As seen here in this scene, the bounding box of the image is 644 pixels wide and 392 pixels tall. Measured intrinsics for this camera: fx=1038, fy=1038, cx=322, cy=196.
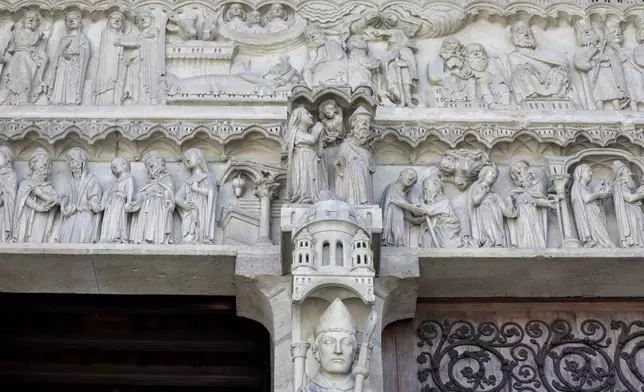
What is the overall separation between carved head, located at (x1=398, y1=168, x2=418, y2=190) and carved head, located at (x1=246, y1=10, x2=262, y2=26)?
6.09 ft

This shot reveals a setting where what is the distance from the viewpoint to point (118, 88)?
775 cm

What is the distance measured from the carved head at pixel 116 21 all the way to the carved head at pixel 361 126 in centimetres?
217

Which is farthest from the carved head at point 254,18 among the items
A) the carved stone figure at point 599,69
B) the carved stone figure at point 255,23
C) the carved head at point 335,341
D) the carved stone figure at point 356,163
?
the carved head at point 335,341

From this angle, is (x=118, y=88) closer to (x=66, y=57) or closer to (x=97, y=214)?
(x=66, y=57)

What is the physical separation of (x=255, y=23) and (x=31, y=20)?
1.75 metres

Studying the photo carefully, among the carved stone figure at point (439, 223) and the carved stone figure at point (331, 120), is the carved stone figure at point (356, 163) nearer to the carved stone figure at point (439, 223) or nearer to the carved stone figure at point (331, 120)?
the carved stone figure at point (331, 120)

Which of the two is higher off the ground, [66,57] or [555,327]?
[66,57]

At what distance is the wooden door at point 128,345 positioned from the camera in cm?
771

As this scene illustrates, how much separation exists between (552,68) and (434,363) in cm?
255

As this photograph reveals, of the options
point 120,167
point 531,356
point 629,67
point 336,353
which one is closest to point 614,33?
point 629,67

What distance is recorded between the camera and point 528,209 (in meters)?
7.11

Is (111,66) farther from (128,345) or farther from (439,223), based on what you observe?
(439,223)

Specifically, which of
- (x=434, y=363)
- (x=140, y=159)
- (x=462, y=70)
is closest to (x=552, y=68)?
(x=462, y=70)

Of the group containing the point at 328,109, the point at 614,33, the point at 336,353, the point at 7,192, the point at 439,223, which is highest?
the point at 614,33
